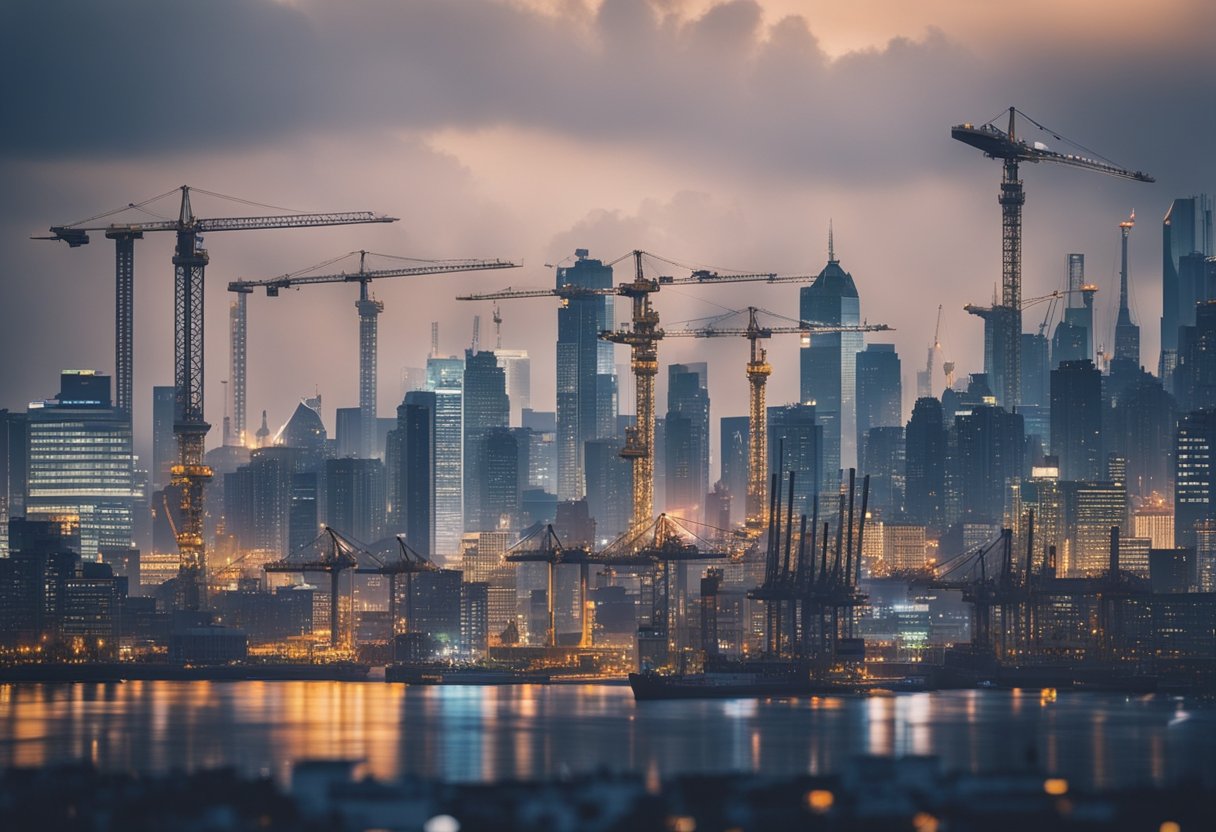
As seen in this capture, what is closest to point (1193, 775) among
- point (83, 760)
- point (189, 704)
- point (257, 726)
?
point (83, 760)

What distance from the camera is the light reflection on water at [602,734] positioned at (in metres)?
125

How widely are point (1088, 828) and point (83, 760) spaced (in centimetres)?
6142

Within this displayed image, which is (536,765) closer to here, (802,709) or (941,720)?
(941,720)

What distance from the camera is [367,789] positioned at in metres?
86.1

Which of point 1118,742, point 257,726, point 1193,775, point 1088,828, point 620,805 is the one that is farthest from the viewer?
point 257,726

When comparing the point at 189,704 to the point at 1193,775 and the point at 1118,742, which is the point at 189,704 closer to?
the point at 1118,742

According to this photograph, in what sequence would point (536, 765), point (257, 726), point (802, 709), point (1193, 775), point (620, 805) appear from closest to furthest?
point (620, 805) → point (1193, 775) → point (536, 765) → point (257, 726) → point (802, 709)

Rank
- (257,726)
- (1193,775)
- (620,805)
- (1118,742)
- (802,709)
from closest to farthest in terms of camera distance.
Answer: (620,805)
(1193,775)
(1118,742)
(257,726)
(802,709)

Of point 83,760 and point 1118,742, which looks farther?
point 1118,742

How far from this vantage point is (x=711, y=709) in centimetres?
18000

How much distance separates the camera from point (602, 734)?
151000mm

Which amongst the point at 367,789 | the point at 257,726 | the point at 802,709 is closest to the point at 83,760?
the point at 257,726

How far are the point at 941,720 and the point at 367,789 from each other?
274 feet

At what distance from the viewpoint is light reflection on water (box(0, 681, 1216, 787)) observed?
125312 mm
